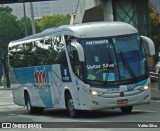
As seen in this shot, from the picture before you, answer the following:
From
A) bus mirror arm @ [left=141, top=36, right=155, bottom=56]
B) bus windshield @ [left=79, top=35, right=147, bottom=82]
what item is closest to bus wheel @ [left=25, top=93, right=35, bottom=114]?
bus windshield @ [left=79, top=35, right=147, bottom=82]

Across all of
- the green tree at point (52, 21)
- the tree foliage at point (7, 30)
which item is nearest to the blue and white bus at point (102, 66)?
the tree foliage at point (7, 30)

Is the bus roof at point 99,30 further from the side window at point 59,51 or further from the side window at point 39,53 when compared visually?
the side window at point 39,53

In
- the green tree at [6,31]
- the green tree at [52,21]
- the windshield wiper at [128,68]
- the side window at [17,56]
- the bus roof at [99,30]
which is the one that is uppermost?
the bus roof at [99,30]

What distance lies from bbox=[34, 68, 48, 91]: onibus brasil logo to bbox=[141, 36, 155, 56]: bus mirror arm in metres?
4.27

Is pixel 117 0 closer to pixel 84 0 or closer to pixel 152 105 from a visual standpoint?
pixel 84 0

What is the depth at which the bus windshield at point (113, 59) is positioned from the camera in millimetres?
18141

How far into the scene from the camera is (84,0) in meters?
39.9

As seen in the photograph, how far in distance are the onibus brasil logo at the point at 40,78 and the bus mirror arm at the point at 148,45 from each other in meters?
4.27

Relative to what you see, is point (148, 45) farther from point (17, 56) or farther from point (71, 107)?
point (17, 56)

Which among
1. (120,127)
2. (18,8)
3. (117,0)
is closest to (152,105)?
(120,127)

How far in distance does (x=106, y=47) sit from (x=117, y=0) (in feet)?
59.3

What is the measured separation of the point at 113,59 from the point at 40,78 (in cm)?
470

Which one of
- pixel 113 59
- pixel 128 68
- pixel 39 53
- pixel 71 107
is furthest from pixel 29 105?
pixel 128 68

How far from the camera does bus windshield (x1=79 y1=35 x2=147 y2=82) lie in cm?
1814
